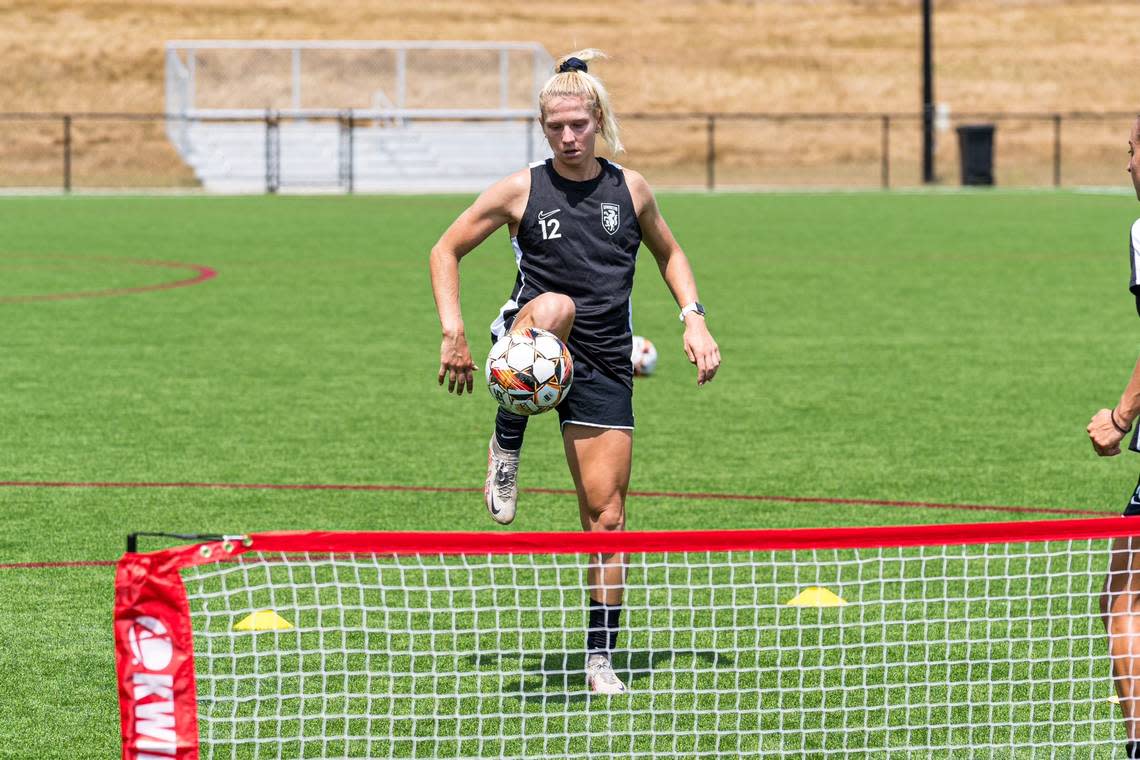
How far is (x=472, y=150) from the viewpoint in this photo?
51500 millimetres

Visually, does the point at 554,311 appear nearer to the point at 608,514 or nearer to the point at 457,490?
the point at 608,514

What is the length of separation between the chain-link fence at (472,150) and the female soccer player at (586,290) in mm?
38359

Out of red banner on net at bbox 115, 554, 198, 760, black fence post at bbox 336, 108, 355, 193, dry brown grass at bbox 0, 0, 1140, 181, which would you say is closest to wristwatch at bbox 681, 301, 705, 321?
red banner on net at bbox 115, 554, 198, 760

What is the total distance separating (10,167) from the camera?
6319cm

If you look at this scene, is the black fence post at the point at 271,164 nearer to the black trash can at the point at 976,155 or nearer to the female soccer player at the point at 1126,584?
the black trash can at the point at 976,155

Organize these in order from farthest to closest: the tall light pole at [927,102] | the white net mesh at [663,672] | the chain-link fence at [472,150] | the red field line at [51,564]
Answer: the tall light pole at [927,102] < the chain-link fence at [472,150] < the red field line at [51,564] < the white net mesh at [663,672]

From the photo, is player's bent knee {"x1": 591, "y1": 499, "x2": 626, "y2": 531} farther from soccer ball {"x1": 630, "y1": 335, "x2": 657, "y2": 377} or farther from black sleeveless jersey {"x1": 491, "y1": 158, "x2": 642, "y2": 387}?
soccer ball {"x1": 630, "y1": 335, "x2": 657, "y2": 377}

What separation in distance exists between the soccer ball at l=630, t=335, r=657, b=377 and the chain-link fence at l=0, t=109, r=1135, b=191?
31246 mm

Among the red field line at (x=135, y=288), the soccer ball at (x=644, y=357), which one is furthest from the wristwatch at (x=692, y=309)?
the red field line at (x=135, y=288)

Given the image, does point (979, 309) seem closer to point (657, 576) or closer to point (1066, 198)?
point (657, 576)

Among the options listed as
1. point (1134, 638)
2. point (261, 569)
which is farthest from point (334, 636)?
point (1134, 638)

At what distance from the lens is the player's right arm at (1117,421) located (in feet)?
17.7

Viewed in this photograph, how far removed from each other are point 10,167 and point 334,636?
194ft

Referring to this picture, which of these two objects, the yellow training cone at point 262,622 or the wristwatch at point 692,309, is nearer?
the wristwatch at point 692,309
